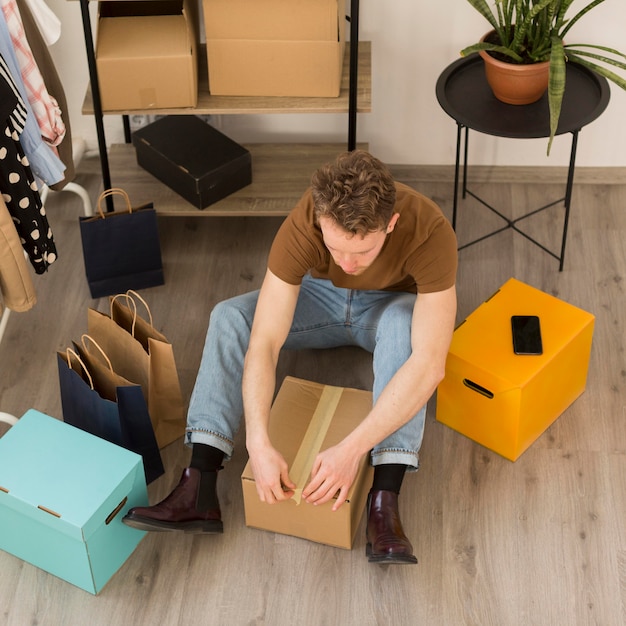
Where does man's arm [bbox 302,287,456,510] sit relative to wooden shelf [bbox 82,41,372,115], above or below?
below

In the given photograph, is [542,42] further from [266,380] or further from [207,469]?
[207,469]

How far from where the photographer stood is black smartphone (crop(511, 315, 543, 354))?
8.60 ft

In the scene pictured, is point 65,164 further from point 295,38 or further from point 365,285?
point 365,285

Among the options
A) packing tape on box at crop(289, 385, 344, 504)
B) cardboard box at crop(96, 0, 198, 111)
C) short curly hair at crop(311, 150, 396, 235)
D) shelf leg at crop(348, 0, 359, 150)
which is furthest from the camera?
cardboard box at crop(96, 0, 198, 111)

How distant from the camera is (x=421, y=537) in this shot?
2.54 meters

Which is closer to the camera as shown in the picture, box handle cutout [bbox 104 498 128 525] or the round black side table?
box handle cutout [bbox 104 498 128 525]

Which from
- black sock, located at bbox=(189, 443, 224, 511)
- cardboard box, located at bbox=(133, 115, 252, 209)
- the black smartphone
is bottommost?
black sock, located at bbox=(189, 443, 224, 511)

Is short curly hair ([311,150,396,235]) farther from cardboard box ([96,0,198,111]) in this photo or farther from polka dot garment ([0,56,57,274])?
cardboard box ([96,0,198,111])

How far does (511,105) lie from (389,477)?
1.15 metres

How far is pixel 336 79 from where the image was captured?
9.65 ft

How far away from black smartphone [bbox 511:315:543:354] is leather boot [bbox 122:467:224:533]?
83cm

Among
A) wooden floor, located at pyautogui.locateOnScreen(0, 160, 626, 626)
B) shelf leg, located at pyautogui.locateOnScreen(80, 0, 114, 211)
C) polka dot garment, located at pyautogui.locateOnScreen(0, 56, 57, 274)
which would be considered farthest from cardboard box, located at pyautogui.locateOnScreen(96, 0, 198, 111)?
wooden floor, located at pyautogui.locateOnScreen(0, 160, 626, 626)

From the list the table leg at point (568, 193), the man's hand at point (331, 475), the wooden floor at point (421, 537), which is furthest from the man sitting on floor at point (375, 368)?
the table leg at point (568, 193)

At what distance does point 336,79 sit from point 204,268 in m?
0.77
